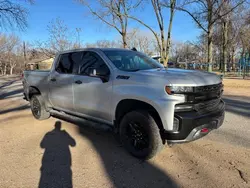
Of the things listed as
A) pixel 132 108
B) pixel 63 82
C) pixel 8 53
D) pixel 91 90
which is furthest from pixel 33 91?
pixel 8 53

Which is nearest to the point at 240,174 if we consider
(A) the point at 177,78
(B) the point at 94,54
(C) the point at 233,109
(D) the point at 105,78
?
(A) the point at 177,78

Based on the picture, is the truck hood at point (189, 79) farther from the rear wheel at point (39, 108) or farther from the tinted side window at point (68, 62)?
the rear wheel at point (39, 108)

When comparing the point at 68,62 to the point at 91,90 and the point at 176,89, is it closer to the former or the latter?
the point at 91,90

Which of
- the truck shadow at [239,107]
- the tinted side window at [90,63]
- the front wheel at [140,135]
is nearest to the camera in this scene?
the front wheel at [140,135]

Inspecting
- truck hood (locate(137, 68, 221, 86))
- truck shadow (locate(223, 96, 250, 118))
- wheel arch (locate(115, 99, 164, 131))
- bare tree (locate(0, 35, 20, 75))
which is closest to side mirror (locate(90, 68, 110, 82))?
wheel arch (locate(115, 99, 164, 131))

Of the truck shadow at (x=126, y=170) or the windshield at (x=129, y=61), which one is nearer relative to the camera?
the truck shadow at (x=126, y=170)

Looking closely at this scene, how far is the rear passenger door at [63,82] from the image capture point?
484 centimetres

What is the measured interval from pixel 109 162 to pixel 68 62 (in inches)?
101

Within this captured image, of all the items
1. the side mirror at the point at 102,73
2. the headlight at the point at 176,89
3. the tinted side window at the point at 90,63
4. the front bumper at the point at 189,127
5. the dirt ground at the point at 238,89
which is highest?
the tinted side window at the point at 90,63

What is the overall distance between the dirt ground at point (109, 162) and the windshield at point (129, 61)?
1528 millimetres

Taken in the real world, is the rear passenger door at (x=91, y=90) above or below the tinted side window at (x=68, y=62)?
below

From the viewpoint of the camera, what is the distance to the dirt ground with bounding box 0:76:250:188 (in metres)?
3.04

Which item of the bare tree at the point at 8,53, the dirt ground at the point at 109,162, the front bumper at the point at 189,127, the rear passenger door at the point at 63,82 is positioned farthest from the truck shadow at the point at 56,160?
the bare tree at the point at 8,53

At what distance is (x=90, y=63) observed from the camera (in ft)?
14.7
